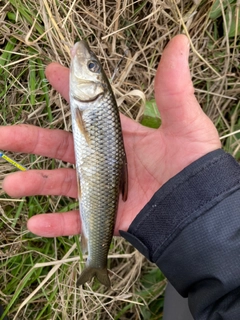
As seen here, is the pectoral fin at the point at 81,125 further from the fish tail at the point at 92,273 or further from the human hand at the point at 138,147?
the fish tail at the point at 92,273

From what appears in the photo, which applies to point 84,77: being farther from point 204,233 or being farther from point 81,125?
point 204,233

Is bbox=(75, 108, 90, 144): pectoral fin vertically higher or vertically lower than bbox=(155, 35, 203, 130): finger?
lower

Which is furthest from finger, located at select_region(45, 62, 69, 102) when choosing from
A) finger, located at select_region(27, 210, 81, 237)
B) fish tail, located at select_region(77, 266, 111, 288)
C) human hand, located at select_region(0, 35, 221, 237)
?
fish tail, located at select_region(77, 266, 111, 288)

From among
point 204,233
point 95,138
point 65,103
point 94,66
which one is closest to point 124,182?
point 95,138

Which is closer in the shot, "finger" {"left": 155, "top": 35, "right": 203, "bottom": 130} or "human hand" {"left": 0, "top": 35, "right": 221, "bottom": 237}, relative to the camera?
"finger" {"left": 155, "top": 35, "right": 203, "bottom": 130}

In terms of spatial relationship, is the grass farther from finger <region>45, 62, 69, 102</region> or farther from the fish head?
the fish head

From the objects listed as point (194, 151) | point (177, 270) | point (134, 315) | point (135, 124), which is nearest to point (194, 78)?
point (135, 124)
